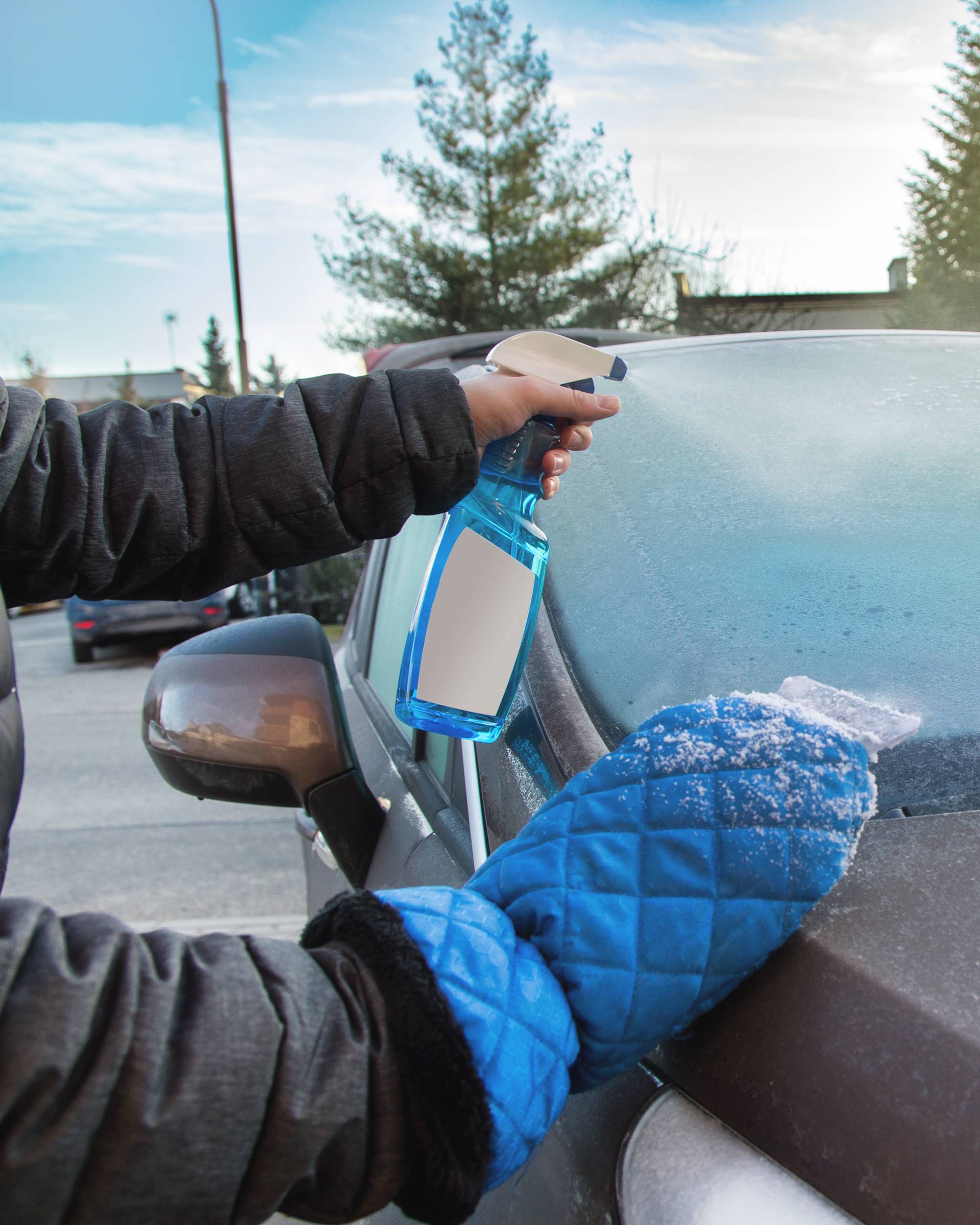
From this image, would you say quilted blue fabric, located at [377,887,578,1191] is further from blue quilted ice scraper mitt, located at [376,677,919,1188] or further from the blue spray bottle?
the blue spray bottle

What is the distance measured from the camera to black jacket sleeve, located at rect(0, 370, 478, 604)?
117 cm

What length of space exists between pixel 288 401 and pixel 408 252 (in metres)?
16.2

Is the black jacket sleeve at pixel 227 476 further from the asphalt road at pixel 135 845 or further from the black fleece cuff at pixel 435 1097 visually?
the asphalt road at pixel 135 845

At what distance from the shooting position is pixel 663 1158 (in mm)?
653

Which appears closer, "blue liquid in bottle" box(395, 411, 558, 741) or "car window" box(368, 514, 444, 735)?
"blue liquid in bottle" box(395, 411, 558, 741)

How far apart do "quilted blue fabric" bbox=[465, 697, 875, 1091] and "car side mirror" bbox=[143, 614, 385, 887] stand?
630 millimetres

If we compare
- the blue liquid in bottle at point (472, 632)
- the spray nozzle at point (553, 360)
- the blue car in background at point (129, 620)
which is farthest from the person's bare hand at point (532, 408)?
A: the blue car in background at point (129, 620)

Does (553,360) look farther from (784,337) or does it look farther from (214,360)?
(214,360)

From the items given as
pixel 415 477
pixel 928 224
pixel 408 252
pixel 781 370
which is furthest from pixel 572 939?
pixel 408 252

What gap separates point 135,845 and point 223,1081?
14.2 feet

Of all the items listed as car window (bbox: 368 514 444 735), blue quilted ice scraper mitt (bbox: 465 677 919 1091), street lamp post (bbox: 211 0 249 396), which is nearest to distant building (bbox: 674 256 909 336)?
car window (bbox: 368 514 444 735)

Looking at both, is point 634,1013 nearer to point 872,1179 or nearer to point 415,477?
point 872,1179

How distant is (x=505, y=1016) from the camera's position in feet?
2.23

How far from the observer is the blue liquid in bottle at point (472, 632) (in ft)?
3.54
